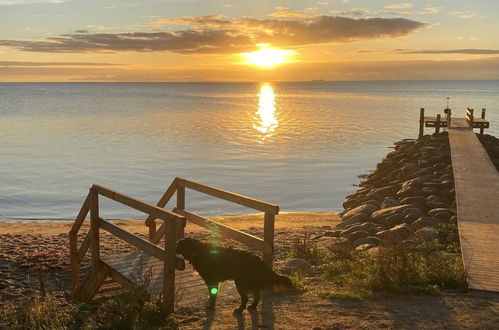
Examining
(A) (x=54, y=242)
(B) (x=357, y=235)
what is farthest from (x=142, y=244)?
(A) (x=54, y=242)

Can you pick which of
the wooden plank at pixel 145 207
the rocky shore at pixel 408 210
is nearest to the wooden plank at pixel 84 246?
the wooden plank at pixel 145 207

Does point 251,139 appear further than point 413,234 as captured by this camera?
Yes

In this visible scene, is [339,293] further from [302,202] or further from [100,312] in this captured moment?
[302,202]

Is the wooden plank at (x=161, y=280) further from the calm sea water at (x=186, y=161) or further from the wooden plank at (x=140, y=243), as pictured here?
the calm sea water at (x=186, y=161)

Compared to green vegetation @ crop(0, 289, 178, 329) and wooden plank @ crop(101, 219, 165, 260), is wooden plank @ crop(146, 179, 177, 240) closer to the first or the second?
wooden plank @ crop(101, 219, 165, 260)

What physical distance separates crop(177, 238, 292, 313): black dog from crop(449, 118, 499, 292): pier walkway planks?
2.88 meters

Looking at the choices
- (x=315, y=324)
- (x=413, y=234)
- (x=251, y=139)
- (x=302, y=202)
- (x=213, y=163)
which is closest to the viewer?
(x=315, y=324)

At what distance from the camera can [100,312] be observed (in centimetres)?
727

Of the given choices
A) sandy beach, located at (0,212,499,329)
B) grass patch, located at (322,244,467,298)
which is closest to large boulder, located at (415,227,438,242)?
grass patch, located at (322,244,467,298)

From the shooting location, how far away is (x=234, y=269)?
6.48 meters

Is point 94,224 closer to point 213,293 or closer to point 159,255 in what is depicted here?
point 159,255

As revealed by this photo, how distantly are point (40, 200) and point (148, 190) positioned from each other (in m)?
4.96

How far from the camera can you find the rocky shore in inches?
448

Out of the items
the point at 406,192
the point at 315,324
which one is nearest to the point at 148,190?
the point at 406,192
